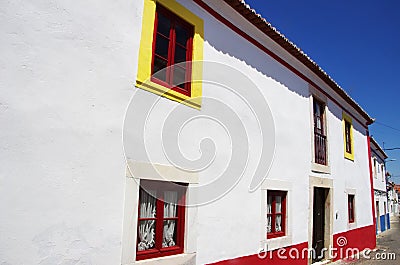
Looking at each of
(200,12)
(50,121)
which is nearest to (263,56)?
(200,12)

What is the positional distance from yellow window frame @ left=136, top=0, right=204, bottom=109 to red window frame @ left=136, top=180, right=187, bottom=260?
4.10ft

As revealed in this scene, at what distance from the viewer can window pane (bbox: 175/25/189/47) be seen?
16.8 ft

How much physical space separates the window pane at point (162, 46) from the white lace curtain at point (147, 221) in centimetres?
197

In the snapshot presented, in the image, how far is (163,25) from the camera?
4906mm

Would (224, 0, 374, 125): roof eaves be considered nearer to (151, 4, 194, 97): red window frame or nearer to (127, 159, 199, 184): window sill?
(151, 4, 194, 97): red window frame

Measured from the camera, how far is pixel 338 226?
10.2m

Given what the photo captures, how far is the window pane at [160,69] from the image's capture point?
470 centimetres

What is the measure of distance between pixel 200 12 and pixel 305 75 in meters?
4.48

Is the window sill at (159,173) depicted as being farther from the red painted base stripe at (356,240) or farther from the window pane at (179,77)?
the red painted base stripe at (356,240)

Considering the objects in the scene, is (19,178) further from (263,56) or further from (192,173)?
(263,56)

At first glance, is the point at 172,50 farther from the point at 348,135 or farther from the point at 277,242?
the point at 348,135

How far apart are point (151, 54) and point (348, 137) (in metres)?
9.87

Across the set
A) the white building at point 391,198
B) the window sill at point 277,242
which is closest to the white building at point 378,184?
the white building at point 391,198

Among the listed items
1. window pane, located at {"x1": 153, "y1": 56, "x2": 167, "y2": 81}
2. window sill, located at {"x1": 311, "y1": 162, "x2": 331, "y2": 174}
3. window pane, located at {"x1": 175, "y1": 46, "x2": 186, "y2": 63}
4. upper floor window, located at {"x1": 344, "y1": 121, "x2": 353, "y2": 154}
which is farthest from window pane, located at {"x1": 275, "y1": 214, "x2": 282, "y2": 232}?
upper floor window, located at {"x1": 344, "y1": 121, "x2": 353, "y2": 154}
